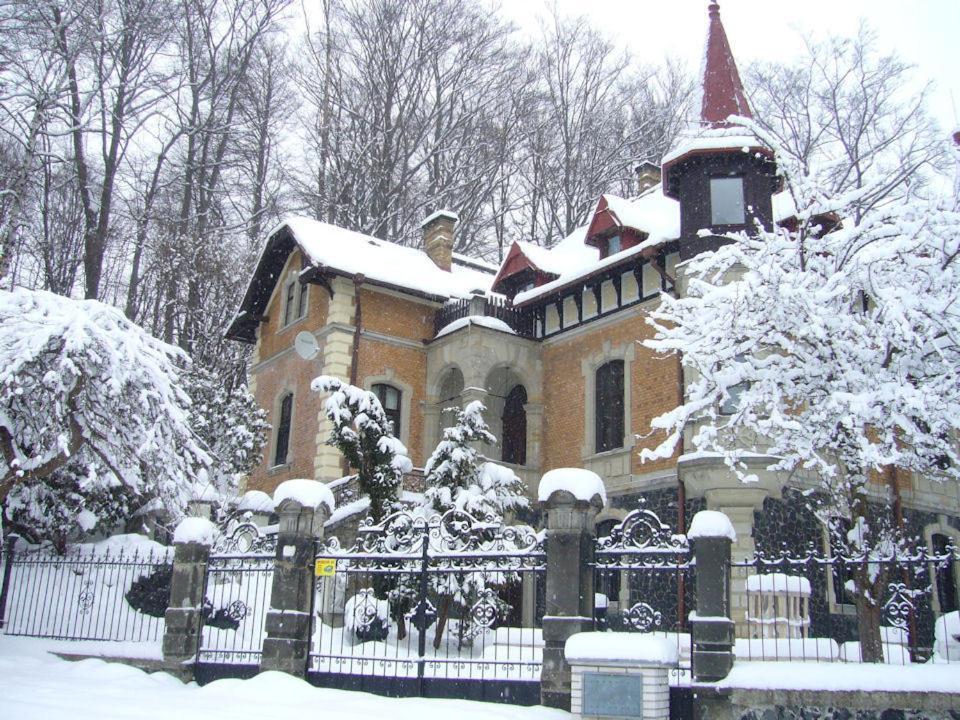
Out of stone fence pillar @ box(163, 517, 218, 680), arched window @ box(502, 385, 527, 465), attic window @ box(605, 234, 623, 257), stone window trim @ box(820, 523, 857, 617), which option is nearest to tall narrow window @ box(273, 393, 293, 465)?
arched window @ box(502, 385, 527, 465)

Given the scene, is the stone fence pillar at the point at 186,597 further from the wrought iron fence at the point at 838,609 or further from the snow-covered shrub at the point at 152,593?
the wrought iron fence at the point at 838,609

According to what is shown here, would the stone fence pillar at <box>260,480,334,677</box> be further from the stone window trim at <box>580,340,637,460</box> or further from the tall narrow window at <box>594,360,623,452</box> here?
the tall narrow window at <box>594,360,623,452</box>

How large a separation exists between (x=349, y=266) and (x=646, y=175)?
7.79 meters

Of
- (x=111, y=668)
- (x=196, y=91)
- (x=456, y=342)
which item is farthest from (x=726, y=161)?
(x=196, y=91)

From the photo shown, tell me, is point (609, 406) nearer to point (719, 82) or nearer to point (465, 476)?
point (465, 476)

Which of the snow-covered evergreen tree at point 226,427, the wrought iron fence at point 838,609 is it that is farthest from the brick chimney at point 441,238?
the wrought iron fence at point 838,609

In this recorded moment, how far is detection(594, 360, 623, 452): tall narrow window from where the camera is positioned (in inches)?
704

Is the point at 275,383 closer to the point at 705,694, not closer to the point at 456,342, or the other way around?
the point at 456,342

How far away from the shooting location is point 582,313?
19016mm

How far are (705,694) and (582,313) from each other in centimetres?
1184

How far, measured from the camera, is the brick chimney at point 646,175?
72.3 ft

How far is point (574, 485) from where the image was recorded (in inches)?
352

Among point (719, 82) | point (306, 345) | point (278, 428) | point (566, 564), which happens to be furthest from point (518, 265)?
point (566, 564)

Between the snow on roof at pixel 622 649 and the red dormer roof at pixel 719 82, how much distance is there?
454 inches
